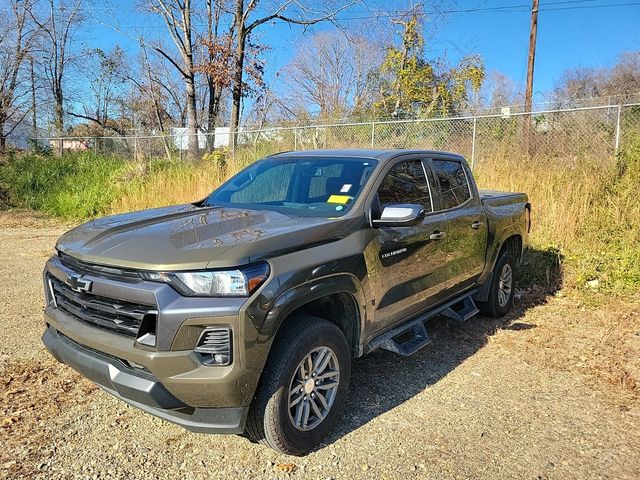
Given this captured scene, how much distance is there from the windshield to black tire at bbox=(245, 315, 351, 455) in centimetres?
83

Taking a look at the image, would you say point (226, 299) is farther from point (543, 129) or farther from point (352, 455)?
point (543, 129)

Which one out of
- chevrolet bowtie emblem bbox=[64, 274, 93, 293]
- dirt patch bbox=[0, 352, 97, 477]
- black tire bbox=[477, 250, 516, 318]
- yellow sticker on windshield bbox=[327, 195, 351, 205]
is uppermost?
yellow sticker on windshield bbox=[327, 195, 351, 205]

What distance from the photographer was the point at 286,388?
266 cm

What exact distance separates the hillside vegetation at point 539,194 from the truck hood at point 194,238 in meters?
5.03

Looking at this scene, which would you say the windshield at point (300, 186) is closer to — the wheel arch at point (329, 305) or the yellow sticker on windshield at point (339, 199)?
the yellow sticker on windshield at point (339, 199)

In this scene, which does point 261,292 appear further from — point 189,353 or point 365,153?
point 365,153

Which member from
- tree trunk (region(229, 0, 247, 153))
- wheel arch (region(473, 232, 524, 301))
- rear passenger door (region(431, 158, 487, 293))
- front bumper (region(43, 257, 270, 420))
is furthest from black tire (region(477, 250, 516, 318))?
tree trunk (region(229, 0, 247, 153))

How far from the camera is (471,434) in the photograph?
319 centimetres

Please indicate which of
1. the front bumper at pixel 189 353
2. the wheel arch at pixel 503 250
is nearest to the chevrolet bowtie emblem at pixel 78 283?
the front bumper at pixel 189 353

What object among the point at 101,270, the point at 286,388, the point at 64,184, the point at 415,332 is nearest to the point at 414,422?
the point at 415,332

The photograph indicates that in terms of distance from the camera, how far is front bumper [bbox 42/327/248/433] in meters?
2.42

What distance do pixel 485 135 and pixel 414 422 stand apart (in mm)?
9053

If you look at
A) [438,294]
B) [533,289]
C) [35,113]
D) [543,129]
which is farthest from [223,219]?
[35,113]

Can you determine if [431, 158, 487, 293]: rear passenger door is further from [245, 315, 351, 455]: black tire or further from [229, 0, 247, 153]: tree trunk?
[229, 0, 247, 153]: tree trunk
